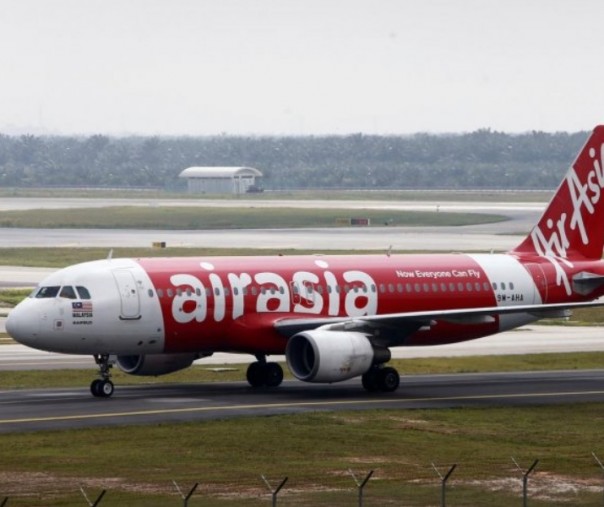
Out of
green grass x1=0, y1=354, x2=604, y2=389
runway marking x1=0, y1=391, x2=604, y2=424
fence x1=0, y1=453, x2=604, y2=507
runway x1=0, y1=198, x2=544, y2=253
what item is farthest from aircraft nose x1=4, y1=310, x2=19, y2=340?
runway x1=0, y1=198, x2=544, y2=253

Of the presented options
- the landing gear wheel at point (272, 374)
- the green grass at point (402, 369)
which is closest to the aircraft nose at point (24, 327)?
the green grass at point (402, 369)

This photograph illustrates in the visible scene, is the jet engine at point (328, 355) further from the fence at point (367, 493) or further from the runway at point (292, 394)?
the fence at point (367, 493)

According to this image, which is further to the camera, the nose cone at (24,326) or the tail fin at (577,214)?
the tail fin at (577,214)

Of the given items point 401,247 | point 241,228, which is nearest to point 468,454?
point 401,247

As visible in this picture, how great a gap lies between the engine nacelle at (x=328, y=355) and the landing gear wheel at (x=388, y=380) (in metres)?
1.20

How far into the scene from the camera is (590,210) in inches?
2581

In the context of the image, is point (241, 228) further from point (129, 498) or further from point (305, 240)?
point (129, 498)

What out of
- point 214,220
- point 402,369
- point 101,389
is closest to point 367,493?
point 101,389

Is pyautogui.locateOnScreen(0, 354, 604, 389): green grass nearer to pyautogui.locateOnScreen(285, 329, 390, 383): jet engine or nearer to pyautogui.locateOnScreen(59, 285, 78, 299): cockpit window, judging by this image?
pyautogui.locateOnScreen(59, 285, 78, 299): cockpit window

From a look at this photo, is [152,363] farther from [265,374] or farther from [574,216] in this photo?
[574,216]

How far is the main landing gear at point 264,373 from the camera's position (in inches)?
2298

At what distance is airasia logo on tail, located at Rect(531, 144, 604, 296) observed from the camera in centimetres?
6519

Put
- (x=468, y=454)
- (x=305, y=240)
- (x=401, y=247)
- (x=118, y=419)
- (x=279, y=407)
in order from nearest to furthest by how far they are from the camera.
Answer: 1. (x=468, y=454)
2. (x=118, y=419)
3. (x=279, y=407)
4. (x=401, y=247)
5. (x=305, y=240)

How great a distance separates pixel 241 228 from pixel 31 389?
390 feet
